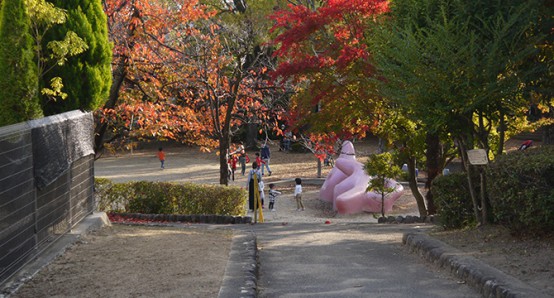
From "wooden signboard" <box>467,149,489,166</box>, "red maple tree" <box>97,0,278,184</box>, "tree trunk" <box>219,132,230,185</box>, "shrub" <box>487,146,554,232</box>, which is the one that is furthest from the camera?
"tree trunk" <box>219,132,230,185</box>

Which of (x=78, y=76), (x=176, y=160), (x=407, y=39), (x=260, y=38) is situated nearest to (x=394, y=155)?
(x=260, y=38)

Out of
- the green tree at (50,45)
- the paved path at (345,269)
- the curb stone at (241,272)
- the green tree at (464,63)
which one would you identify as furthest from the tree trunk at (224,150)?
the green tree at (464,63)

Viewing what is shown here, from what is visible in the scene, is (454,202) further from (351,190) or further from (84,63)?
(351,190)

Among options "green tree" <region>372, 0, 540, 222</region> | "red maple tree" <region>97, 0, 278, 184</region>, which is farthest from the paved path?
"red maple tree" <region>97, 0, 278, 184</region>

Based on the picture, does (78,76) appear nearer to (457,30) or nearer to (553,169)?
(457,30)

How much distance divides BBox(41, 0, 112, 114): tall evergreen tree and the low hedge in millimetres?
6248

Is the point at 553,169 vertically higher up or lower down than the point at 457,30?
lower down

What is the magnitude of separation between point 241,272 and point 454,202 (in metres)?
5.06

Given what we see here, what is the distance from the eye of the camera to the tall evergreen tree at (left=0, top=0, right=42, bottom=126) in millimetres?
9602

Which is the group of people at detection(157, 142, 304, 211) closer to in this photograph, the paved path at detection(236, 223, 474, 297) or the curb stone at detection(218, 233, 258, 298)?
the paved path at detection(236, 223, 474, 297)

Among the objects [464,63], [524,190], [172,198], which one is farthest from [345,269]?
[172,198]

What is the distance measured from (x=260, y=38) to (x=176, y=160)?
18550mm

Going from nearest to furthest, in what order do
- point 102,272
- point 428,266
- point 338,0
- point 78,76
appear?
point 102,272, point 428,266, point 78,76, point 338,0

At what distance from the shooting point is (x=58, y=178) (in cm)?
992
